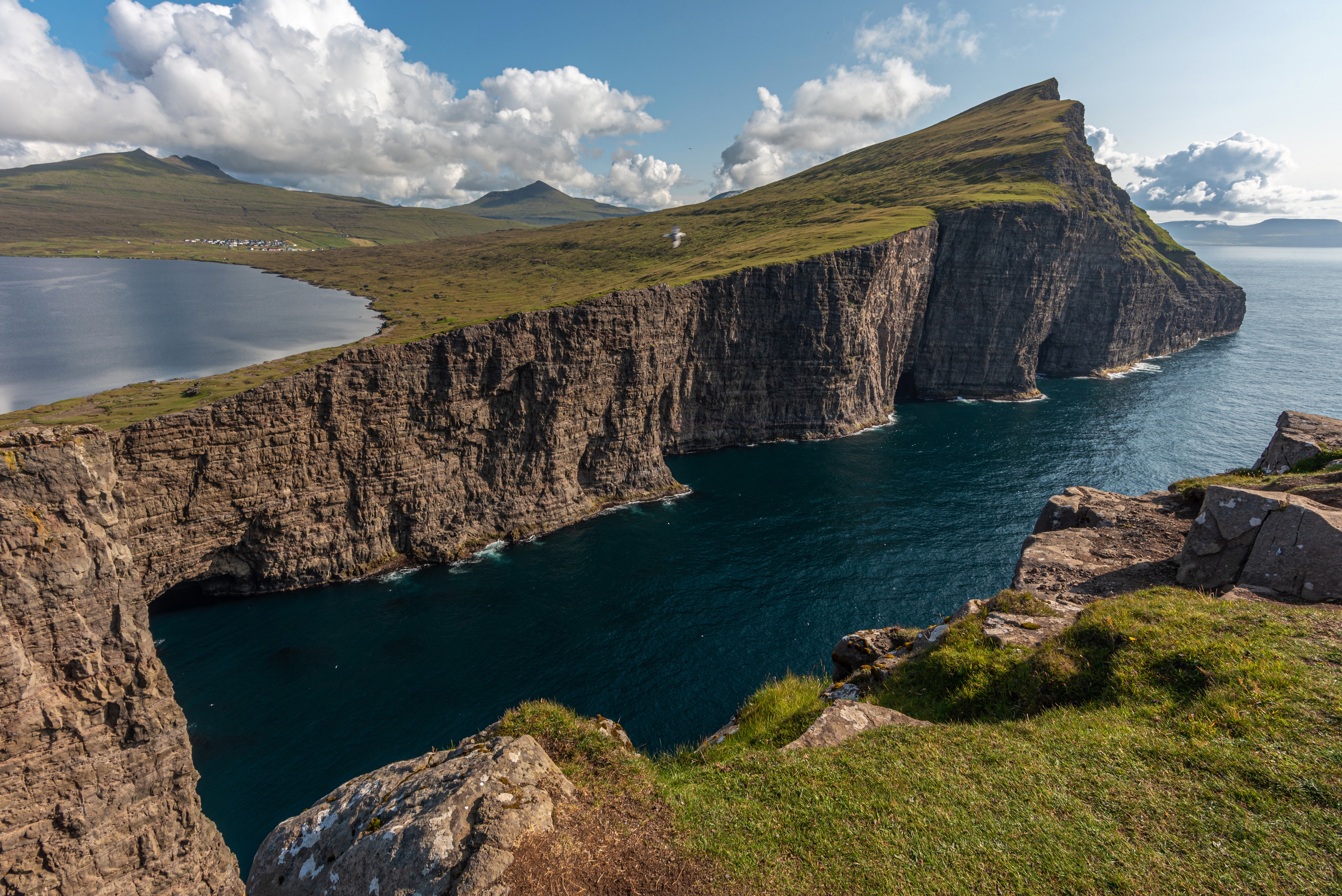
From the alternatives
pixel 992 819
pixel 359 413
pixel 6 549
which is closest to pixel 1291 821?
pixel 992 819

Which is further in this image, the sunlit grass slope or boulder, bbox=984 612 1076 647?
the sunlit grass slope

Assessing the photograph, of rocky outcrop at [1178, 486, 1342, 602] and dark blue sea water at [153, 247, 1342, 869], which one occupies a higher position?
rocky outcrop at [1178, 486, 1342, 602]

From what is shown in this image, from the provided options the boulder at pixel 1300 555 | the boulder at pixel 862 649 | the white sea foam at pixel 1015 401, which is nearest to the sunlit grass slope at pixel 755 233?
the white sea foam at pixel 1015 401

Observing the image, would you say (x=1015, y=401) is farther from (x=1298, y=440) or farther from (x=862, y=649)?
(x=862, y=649)

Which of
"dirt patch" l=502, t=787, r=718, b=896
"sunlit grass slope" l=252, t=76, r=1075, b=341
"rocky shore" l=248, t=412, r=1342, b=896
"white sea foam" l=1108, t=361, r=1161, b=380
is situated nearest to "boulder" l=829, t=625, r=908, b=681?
"rocky shore" l=248, t=412, r=1342, b=896

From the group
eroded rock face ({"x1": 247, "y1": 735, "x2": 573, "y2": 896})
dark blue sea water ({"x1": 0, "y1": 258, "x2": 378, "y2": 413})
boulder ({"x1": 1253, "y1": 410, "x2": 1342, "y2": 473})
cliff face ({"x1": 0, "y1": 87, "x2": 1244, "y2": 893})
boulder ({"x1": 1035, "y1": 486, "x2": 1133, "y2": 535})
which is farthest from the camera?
dark blue sea water ({"x1": 0, "y1": 258, "x2": 378, "y2": 413})

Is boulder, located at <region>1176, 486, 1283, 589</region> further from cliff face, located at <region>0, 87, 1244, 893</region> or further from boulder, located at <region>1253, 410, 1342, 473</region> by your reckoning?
cliff face, located at <region>0, 87, 1244, 893</region>

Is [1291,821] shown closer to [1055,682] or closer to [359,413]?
[1055,682]

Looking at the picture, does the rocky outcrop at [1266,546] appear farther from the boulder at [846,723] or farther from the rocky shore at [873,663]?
the boulder at [846,723]
